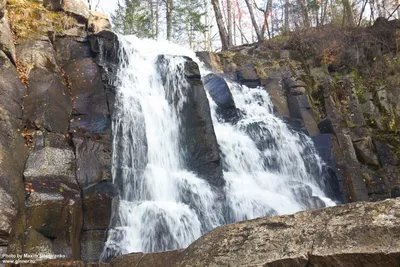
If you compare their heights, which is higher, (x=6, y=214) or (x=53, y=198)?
(x=53, y=198)

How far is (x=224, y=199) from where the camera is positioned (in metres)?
8.69

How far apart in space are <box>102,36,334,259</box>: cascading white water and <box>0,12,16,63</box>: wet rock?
9.60ft

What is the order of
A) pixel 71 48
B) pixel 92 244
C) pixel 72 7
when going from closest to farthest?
pixel 92 244, pixel 71 48, pixel 72 7

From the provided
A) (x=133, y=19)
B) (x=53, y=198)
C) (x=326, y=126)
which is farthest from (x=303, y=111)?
(x=133, y=19)

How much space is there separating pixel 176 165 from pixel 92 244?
3.70 m

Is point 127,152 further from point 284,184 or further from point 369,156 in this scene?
point 369,156

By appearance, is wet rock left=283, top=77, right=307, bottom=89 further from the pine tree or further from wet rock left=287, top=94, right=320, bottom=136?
the pine tree

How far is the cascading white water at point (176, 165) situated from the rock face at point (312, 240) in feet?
14.5

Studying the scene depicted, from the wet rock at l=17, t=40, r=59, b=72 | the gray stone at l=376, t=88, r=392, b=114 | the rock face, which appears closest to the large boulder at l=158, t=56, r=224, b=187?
the wet rock at l=17, t=40, r=59, b=72

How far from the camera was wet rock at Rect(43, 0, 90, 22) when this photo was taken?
11.9 meters

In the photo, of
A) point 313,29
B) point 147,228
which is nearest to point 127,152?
point 147,228

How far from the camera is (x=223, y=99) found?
40.7 feet

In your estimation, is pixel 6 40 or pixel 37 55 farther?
pixel 37 55

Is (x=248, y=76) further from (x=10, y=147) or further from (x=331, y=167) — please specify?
(x=10, y=147)
